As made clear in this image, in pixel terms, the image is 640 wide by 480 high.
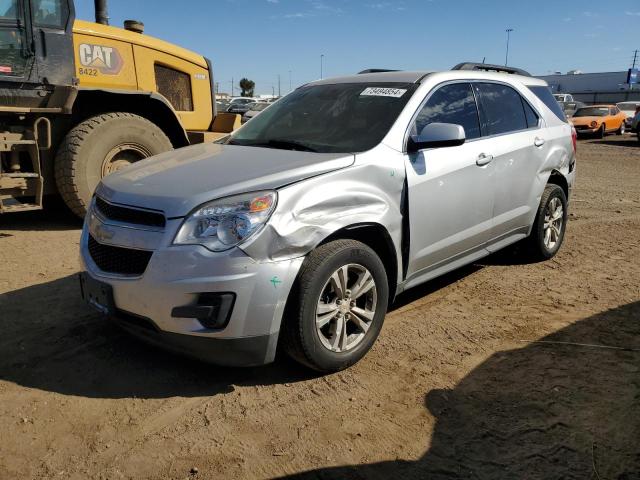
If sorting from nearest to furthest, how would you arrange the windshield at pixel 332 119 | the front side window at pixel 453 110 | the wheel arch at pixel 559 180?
the windshield at pixel 332 119
the front side window at pixel 453 110
the wheel arch at pixel 559 180

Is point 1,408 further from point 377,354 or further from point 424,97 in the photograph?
point 424,97

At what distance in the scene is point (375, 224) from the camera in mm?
3355

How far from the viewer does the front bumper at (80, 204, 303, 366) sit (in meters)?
2.75

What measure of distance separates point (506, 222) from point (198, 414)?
3.04 m

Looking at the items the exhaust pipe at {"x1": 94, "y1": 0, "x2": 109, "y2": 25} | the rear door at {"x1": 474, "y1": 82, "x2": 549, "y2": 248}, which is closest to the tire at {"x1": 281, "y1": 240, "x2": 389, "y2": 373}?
the rear door at {"x1": 474, "y1": 82, "x2": 549, "y2": 248}

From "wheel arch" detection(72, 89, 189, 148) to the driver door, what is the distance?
409 centimetres

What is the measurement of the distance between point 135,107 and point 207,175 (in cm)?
439

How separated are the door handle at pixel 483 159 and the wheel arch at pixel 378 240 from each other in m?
1.17

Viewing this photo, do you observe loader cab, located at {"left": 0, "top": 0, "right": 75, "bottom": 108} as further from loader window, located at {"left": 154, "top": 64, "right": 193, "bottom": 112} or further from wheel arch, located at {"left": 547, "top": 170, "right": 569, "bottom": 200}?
wheel arch, located at {"left": 547, "top": 170, "right": 569, "bottom": 200}

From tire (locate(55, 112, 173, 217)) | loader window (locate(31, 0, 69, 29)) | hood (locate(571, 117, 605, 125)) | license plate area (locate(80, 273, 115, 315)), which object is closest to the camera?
license plate area (locate(80, 273, 115, 315))

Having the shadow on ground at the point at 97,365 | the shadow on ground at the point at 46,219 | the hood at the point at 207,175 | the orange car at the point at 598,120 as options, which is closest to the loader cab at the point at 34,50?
the shadow on ground at the point at 46,219

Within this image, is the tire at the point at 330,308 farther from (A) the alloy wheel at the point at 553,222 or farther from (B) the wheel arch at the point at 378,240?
(A) the alloy wheel at the point at 553,222

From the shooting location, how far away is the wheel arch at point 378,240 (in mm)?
3242

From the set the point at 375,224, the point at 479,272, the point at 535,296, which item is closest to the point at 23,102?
the point at 375,224
